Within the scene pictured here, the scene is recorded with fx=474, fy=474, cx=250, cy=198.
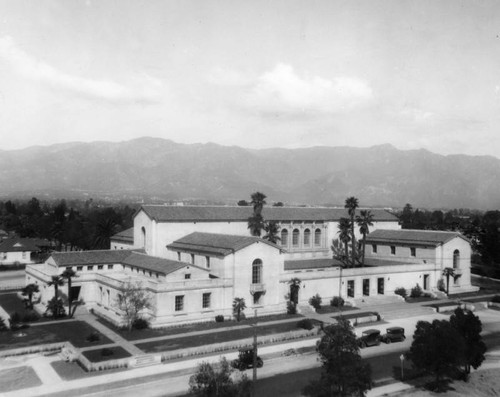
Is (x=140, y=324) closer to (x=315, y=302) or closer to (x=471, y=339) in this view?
(x=315, y=302)

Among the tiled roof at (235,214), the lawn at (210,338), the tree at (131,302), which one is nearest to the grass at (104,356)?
the lawn at (210,338)

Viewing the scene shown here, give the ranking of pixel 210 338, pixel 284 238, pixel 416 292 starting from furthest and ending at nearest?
1. pixel 284 238
2. pixel 416 292
3. pixel 210 338

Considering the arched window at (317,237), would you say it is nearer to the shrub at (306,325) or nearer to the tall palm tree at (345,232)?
the tall palm tree at (345,232)

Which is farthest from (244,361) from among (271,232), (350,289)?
(271,232)

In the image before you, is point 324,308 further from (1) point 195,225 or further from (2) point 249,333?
(1) point 195,225

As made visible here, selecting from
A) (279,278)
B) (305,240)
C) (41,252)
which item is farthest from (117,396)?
(41,252)

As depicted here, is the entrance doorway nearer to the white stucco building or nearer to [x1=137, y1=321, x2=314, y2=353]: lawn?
the white stucco building

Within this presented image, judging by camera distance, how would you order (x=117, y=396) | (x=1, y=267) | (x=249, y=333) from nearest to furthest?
(x=117, y=396)
(x=249, y=333)
(x=1, y=267)
